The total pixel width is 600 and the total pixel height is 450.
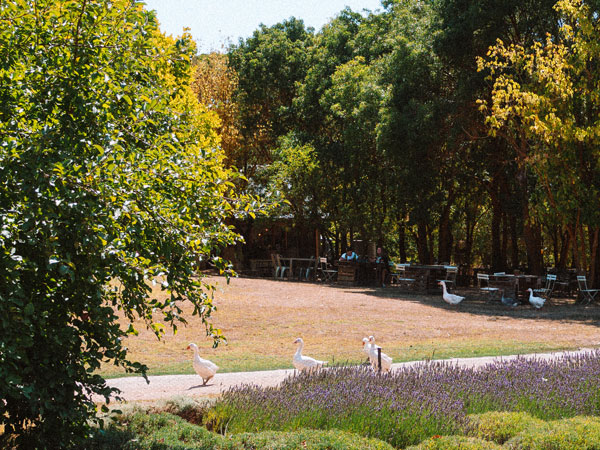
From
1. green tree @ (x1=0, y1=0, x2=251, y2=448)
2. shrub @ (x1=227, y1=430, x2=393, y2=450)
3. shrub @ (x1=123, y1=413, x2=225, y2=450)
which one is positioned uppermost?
green tree @ (x1=0, y1=0, x2=251, y2=448)

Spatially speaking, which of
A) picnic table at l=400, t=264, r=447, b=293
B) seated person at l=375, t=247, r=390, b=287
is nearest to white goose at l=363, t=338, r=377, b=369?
picnic table at l=400, t=264, r=447, b=293

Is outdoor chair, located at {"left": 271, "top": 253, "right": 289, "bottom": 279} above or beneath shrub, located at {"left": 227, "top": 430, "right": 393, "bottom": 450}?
above

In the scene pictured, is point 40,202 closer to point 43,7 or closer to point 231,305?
point 43,7

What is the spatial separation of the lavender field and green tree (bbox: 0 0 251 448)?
65.1 inches

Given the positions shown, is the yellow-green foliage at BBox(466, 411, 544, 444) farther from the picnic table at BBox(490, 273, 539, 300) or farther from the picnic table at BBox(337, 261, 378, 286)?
the picnic table at BBox(337, 261, 378, 286)

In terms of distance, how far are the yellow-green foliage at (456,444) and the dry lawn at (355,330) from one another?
4.99 m

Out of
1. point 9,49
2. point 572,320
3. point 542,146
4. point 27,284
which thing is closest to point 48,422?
point 27,284

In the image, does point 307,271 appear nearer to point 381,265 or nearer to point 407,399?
point 381,265

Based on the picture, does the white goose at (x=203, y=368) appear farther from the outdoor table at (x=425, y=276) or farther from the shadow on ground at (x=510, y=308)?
the outdoor table at (x=425, y=276)

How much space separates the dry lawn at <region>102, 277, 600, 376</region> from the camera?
11.7 metres

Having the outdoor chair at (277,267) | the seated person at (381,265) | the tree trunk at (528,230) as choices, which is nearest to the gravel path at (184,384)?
the tree trunk at (528,230)

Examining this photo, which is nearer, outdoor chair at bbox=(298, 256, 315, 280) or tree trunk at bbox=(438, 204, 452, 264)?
tree trunk at bbox=(438, 204, 452, 264)

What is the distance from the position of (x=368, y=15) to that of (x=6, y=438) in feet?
110

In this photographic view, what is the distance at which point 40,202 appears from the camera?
4.34 m
